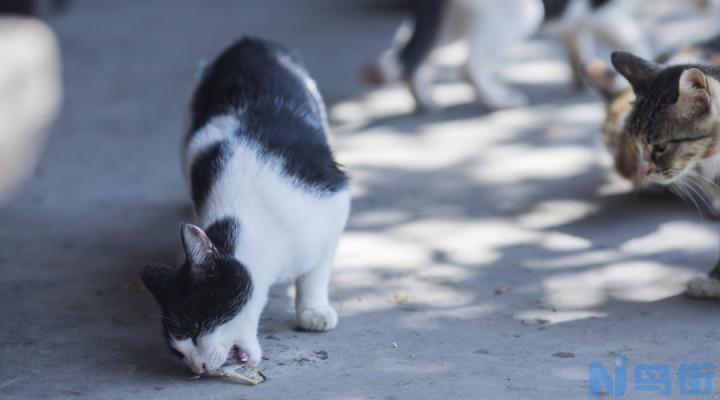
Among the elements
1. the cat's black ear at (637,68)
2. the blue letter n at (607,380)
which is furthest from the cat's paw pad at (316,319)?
the cat's black ear at (637,68)

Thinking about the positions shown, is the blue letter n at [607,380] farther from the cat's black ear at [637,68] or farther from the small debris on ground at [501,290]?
the cat's black ear at [637,68]

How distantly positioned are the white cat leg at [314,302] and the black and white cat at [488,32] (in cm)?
220

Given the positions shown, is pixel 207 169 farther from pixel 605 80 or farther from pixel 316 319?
pixel 605 80

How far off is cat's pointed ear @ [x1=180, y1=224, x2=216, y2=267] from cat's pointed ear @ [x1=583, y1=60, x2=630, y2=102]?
8.04ft

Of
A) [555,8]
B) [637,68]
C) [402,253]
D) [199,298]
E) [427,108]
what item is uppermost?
[637,68]

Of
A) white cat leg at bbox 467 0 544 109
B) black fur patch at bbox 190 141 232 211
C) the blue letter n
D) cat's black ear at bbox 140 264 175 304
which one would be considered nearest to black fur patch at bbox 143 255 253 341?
cat's black ear at bbox 140 264 175 304

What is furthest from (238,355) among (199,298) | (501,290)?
(501,290)

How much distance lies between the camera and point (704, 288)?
11.6 ft

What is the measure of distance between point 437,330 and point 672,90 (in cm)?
109

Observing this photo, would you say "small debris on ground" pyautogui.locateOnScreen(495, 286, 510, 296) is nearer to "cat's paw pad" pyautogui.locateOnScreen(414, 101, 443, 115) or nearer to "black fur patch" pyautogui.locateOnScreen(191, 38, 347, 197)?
"black fur patch" pyautogui.locateOnScreen(191, 38, 347, 197)

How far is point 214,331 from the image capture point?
2.90 m

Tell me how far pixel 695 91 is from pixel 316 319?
4.63 feet

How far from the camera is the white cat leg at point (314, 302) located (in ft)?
11.3

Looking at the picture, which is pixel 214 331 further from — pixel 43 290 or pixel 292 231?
pixel 43 290
